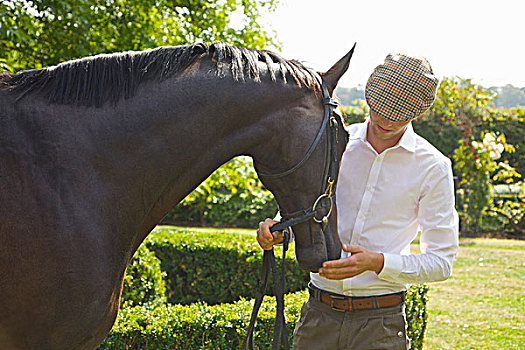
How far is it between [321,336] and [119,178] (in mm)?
1226

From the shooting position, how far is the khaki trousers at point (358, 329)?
2.19m

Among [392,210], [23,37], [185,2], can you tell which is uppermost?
[185,2]

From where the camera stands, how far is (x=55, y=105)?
1698 millimetres

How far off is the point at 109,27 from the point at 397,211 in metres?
5.13

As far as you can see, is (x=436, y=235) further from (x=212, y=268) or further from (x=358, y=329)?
(x=212, y=268)

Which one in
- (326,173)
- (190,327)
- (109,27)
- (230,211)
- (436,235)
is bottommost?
(230,211)

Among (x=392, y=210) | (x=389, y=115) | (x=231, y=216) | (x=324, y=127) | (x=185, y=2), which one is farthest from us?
(x=231, y=216)

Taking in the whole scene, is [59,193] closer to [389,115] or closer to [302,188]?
[302,188]

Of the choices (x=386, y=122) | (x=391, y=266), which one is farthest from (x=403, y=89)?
(x=391, y=266)

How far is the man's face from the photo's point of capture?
6.93 feet

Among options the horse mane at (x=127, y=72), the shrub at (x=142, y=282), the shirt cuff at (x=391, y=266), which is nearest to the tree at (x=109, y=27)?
the shrub at (x=142, y=282)

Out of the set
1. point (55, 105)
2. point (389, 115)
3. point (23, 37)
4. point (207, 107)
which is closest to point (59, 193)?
point (55, 105)

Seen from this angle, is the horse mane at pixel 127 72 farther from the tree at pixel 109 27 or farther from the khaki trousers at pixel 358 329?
the tree at pixel 109 27

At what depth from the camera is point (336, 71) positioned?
6.53ft
